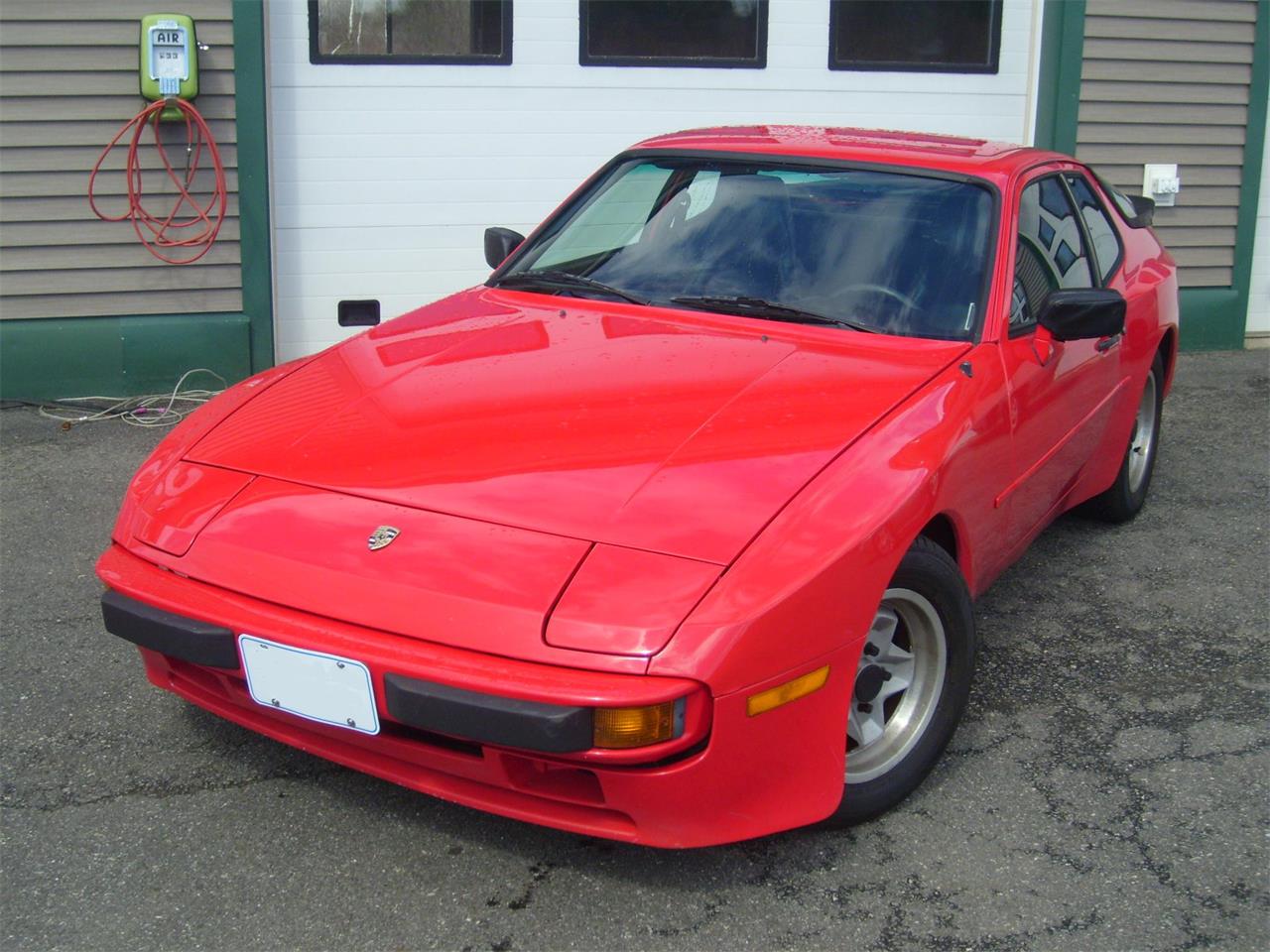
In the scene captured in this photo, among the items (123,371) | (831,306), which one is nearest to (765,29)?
(123,371)

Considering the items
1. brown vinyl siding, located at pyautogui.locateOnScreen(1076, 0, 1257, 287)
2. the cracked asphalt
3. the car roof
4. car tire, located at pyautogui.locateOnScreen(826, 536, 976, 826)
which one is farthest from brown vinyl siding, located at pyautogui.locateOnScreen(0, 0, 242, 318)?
brown vinyl siding, located at pyautogui.locateOnScreen(1076, 0, 1257, 287)

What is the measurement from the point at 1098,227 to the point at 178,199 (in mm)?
4166

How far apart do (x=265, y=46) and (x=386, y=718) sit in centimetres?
485

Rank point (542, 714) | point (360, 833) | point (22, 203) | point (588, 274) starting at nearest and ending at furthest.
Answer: point (542, 714) < point (360, 833) < point (588, 274) < point (22, 203)

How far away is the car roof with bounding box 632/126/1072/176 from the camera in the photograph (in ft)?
11.9

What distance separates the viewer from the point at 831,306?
130 inches

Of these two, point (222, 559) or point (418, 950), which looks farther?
point (222, 559)

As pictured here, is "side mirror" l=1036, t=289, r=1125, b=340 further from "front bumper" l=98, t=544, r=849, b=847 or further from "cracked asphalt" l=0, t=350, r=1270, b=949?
"front bumper" l=98, t=544, r=849, b=847

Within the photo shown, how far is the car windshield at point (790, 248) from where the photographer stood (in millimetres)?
3287

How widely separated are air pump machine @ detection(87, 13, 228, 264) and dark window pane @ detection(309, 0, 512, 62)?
2.30 feet

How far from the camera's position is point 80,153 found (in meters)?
6.01

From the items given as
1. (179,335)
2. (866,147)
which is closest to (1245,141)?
(866,147)

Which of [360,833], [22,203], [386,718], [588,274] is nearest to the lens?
[386,718]

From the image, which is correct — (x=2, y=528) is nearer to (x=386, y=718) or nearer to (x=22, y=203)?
(x=22, y=203)
